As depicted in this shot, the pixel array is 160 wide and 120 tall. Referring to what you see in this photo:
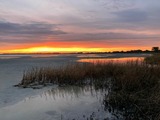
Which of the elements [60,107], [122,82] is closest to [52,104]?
[60,107]

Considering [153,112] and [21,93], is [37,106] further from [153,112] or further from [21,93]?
[153,112]

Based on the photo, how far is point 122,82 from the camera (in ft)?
33.0

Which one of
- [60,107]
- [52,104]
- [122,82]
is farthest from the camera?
[122,82]

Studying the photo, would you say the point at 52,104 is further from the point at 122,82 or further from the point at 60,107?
the point at 122,82

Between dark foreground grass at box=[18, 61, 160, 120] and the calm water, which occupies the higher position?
dark foreground grass at box=[18, 61, 160, 120]

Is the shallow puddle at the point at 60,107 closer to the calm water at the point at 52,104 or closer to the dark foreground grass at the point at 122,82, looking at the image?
the calm water at the point at 52,104

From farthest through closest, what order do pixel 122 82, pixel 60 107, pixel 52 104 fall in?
pixel 122 82, pixel 52 104, pixel 60 107

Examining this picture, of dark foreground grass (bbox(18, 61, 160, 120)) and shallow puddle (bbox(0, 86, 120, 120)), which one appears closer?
dark foreground grass (bbox(18, 61, 160, 120))

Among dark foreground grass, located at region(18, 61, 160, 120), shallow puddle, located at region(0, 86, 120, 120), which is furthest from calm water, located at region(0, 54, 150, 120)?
dark foreground grass, located at region(18, 61, 160, 120)

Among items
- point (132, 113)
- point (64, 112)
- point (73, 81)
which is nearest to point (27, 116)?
point (64, 112)

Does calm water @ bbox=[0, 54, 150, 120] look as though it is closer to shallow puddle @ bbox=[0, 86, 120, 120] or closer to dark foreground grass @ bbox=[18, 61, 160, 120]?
shallow puddle @ bbox=[0, 86, 120, 120]

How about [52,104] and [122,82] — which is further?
[122,82]

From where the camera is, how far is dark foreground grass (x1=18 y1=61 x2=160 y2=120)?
6371 mm

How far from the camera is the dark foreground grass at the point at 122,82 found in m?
6.37
